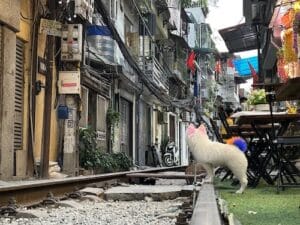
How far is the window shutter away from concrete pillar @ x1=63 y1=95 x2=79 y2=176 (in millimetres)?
1346

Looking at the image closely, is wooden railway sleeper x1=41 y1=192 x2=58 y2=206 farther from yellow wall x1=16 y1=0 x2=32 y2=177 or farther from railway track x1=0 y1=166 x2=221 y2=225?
yellow wall x1=16 y1=0 x2=32 y2=177

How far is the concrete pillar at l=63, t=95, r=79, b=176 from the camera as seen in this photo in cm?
1058

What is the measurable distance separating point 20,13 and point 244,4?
47.6 ft

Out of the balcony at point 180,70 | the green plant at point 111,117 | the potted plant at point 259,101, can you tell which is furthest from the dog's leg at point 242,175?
the balcony at point 180,70

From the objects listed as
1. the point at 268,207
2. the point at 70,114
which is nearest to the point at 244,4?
the point at 70,114

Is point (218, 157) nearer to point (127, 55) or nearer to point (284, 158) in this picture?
point (284, 158)

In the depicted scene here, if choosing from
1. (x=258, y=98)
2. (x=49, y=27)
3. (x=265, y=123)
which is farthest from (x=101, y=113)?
(x=265, y=123)

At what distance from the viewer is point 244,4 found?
22.4m

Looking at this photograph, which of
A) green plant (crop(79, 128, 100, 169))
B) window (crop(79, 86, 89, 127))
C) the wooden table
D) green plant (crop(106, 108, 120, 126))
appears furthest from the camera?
green plant (crop(106, 108, 120, 126))

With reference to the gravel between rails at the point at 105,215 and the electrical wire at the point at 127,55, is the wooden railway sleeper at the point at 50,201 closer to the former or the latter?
the gravel between rails at the point at 105,215

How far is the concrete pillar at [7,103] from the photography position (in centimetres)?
834

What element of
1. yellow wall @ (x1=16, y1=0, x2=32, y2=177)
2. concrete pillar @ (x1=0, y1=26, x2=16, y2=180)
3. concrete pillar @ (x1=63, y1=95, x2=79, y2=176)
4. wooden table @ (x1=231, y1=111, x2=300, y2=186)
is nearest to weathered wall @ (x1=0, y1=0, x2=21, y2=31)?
concrete pillar @ (x1=0, y1=26, x2=16, y2=180)

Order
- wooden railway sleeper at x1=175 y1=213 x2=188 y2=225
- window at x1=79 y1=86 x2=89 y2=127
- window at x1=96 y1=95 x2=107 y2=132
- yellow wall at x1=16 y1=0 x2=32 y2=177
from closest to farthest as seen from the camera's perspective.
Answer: wooden railway sleeper at x1=175 y1=213 x2=188 y2=225
yellow wall at x1=16 y1=0 x2=32 y2=177
window at x1=79 y1=86 x2=89 y2=127
window at x1=96 y1=95 x2=107 y2=132

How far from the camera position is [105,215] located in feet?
13.5
